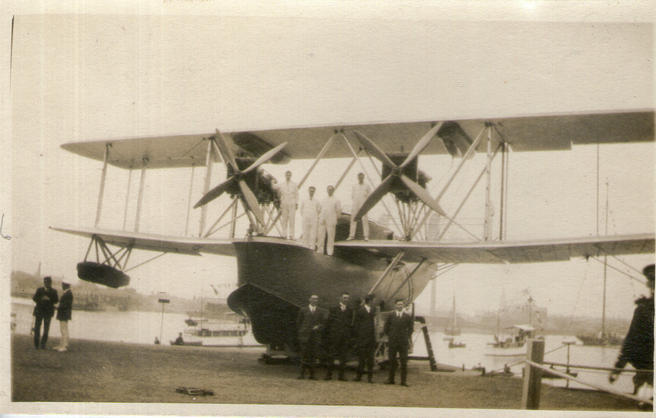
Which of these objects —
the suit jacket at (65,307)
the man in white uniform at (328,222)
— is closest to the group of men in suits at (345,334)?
the man in white uniform at (328,222)

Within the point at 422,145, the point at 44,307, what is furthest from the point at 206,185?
the point at 422,145

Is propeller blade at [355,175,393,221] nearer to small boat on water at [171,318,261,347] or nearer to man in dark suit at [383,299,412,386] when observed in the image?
man in dark suit at [383,299,412,386]

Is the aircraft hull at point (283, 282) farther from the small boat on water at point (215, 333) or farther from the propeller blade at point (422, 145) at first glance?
the small boat on water at point (215, 333)

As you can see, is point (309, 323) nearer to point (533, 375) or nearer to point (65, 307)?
point (533, 375)

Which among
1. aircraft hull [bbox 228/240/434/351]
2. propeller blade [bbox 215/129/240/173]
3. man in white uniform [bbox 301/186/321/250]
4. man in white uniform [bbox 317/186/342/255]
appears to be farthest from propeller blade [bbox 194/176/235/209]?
man in white uniform [bbox 317/186/342/255]

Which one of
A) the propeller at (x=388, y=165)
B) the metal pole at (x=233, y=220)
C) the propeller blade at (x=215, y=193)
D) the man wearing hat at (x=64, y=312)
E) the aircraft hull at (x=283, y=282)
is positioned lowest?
the man wearing hat at (x=64, y=312)
